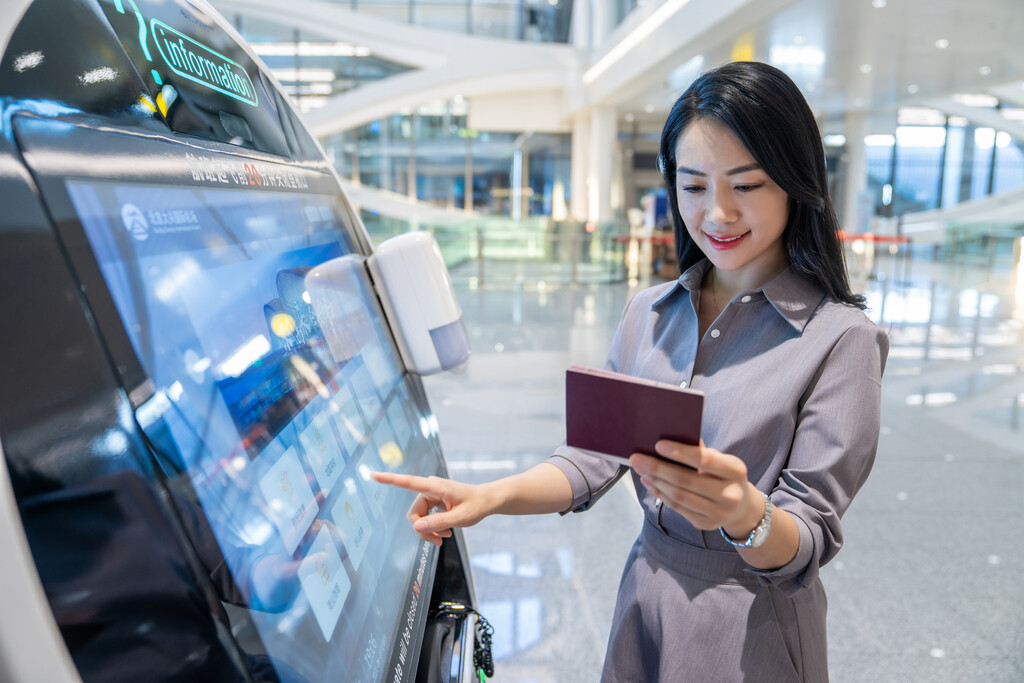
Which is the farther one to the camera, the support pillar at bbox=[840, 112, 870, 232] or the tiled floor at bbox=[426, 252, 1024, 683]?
the support pillar at bbox=[840, 112, 870, 232]

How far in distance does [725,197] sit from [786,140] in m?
0.10

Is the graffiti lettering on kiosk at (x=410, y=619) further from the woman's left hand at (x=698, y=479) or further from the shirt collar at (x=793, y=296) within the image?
the shirt collar at (x=793, y=296)

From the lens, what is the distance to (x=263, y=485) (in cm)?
68

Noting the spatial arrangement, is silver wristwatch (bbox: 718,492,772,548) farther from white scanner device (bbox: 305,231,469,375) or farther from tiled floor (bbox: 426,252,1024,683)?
tiled floor (bbox: 426,252,1024,683)

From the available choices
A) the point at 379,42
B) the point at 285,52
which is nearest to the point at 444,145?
the point at 379,42

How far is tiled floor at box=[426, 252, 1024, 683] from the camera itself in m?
2.26

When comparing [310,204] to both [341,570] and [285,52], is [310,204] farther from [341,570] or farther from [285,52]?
[285,52]

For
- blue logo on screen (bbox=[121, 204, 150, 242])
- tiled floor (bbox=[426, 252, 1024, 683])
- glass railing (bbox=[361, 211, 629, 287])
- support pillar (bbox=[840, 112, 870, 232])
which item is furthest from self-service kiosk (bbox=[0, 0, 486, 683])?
support pillar (bbox=[840, 112, 870, 232])

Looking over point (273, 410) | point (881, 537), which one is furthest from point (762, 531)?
point (881, 537)

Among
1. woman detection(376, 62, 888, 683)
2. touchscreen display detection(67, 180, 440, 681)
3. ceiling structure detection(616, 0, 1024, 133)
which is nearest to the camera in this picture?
touchscreen display detection(67, 180, 440, 681)

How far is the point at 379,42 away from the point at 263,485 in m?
17.6

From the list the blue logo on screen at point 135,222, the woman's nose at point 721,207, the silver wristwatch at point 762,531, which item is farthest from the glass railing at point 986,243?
the blue logo on screen at point 135,222

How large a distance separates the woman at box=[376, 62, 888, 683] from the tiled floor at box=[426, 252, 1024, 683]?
1.17 m

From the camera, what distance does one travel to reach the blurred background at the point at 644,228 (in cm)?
256
